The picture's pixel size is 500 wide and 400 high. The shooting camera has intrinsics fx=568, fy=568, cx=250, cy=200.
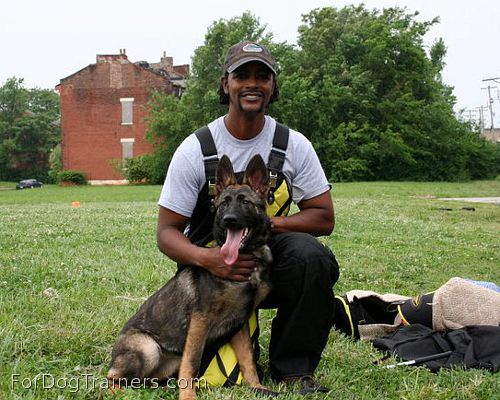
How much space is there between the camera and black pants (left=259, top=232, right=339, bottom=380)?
3.41 metres

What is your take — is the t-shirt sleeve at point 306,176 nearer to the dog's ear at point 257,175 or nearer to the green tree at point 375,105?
the dog's ear at point 257,175

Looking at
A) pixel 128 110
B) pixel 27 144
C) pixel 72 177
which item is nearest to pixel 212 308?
pixel 72 177

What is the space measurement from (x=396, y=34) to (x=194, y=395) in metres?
43.7

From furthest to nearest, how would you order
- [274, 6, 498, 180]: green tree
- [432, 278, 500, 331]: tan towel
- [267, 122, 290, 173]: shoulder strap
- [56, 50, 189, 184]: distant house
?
[56, 50, 189, 184]: distant house
[274, 6, 498, 180]: green tree
[432, 278, 500, 331]: tan towel
[267, 122, 290, 173]: shoulder strap

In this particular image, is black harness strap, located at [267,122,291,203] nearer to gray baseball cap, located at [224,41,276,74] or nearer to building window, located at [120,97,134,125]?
gray baseball cap, located at [224,41,276,74]

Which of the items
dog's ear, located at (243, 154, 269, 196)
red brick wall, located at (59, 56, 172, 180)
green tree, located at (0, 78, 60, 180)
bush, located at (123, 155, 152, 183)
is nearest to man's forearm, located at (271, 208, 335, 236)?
dog's ear, located at (243, 154, 269, 196)

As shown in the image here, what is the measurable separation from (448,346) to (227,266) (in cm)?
177

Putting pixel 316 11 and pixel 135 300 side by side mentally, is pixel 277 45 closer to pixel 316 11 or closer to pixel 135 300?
pixel 316 11

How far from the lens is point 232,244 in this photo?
128 inches

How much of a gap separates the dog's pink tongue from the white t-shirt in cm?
44

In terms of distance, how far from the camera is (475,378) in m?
3.42

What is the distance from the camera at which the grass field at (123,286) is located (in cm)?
330

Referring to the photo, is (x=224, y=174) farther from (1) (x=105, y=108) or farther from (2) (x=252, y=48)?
(1) (x=105, y=108)

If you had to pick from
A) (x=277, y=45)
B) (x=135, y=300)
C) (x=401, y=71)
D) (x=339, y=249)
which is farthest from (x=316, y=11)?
(x=135, y=300)
